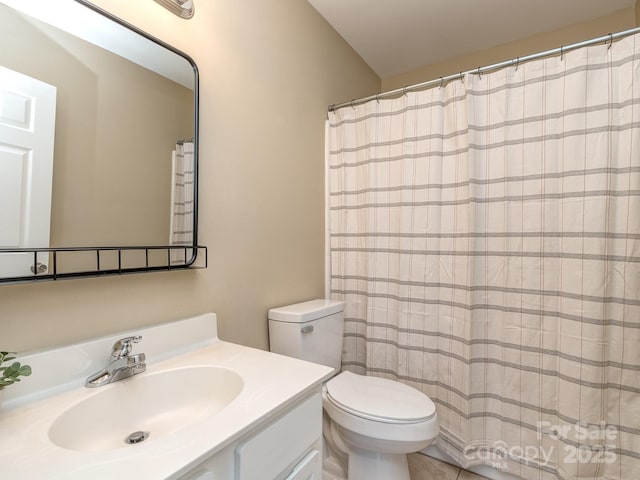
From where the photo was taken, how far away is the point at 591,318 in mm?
1242

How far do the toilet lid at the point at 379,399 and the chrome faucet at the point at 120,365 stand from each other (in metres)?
0.77

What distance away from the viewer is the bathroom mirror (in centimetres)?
75

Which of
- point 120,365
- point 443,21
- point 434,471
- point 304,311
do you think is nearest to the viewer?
point 120,365

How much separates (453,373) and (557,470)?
526mm

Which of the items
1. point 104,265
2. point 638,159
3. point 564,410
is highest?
point 638,159

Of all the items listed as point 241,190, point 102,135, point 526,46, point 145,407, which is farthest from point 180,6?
point 526,46

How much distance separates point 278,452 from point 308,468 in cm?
15

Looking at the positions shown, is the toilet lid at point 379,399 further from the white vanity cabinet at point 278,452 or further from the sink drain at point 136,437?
the sink drain at point 136,437

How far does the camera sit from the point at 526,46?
2074 millimetres

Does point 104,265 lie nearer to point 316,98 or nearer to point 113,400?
point 113,400

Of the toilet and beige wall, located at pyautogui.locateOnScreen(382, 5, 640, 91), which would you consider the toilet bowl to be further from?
beige wall, located at pyautogui.locateOnScreen(382, 5, 640, 91)

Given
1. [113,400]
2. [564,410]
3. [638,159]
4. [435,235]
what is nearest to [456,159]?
[435,235]

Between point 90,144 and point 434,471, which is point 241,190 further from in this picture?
point 434,471

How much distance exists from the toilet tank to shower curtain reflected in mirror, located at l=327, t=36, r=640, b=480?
271mm
